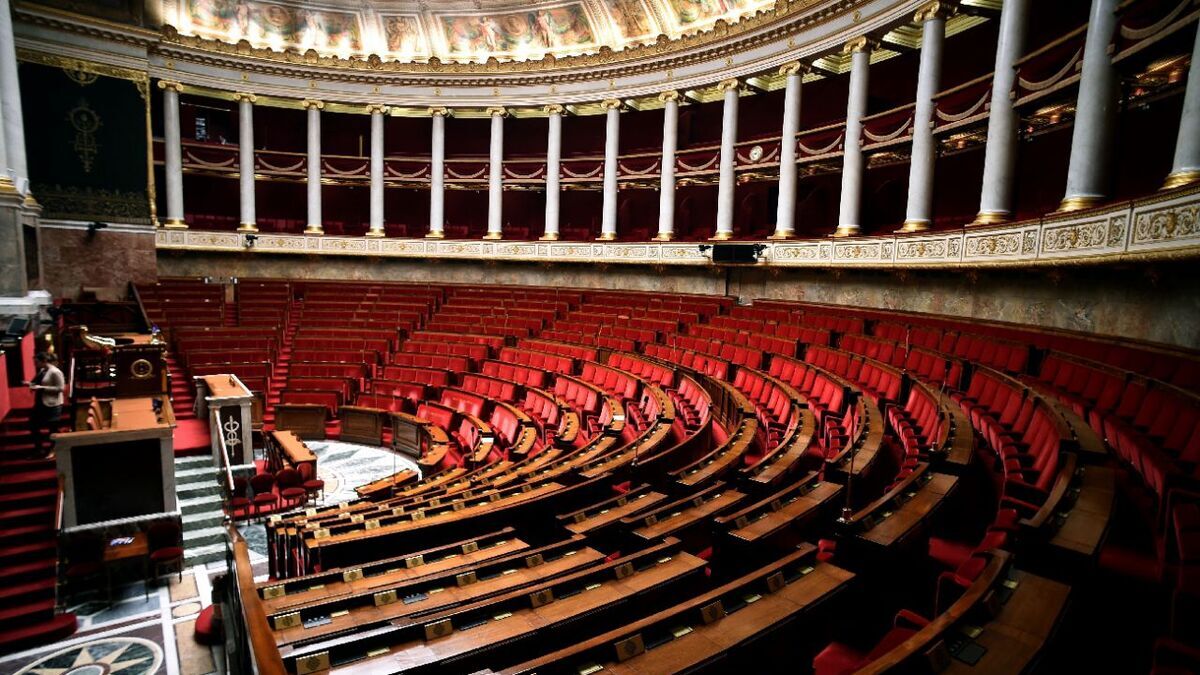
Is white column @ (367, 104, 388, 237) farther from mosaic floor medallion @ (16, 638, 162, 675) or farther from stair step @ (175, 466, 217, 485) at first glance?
mosaic floor medallion @ (16, 638, 162, 675)

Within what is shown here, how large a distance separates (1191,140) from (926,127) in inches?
268

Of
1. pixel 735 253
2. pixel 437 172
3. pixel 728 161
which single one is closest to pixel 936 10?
pixel 728 161

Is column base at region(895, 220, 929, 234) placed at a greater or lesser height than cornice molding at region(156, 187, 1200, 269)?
greater

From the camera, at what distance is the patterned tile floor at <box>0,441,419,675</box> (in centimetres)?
559

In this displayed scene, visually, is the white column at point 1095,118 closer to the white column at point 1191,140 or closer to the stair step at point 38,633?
the white column at point 1191,140

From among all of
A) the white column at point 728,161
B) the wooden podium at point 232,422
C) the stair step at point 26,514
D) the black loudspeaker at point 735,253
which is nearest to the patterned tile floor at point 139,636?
the stair step at point 26,514

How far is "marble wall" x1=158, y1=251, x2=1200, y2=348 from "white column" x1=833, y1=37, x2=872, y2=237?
1545 mm

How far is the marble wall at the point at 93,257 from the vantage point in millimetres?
16094

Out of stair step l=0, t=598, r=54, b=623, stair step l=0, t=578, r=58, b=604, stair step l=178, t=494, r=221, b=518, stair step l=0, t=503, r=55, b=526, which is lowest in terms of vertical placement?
stair step l=178, t=494, r=221, b=518

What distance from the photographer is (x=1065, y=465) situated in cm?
378

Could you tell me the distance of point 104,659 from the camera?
5.71 meters

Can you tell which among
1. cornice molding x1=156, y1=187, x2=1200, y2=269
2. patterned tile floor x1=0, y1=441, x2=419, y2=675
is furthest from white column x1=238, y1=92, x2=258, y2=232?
patterned tile floor x1=0, y1=441, x2=419, y2=675

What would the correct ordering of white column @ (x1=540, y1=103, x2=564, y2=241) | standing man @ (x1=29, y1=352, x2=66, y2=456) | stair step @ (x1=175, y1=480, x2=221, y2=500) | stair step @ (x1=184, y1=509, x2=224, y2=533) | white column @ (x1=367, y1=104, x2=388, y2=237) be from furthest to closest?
white column @ (x1=367, y1=104, x2=388, y2=237) < white column @ (x1=540, y1=103, x2=564, y2=241) < stair step @ (x1=175, y1=480, x2=221, y2=500) < stair step @ (x1=184, y1=509, x2=224, y2=533) < standing man @ (x1=29, y1=352, x2=66, y2=456)

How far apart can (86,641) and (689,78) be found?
1833 centimetres
